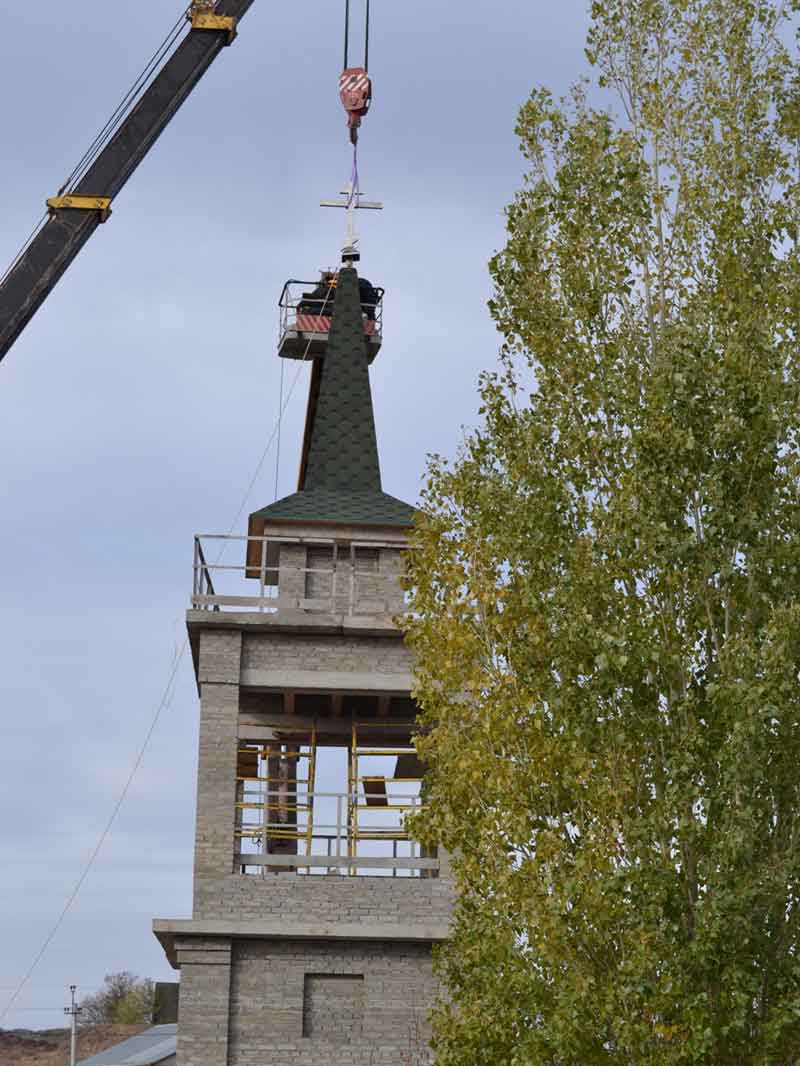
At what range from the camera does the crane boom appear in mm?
26359

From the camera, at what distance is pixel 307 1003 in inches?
997

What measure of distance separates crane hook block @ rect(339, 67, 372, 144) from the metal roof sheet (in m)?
35.7

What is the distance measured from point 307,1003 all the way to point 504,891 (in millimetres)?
9281

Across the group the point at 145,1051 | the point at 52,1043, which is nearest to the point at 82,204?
the point at 145,1051

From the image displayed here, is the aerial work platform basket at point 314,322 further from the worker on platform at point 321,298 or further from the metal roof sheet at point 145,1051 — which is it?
the metal roof sheet at point 145,1051

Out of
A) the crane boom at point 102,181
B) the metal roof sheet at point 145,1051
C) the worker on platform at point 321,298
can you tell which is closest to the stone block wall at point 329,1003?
the crane boom at point 102,181

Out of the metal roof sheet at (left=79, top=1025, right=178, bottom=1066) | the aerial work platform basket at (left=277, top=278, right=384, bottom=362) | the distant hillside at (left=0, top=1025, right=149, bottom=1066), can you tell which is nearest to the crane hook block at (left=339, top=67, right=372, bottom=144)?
the aerial work platform basket at (left=277, top=278, right=384, bottom=362)

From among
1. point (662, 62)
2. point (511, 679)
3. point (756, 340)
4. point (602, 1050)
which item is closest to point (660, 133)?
point (662, 62)

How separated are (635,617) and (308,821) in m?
11.4

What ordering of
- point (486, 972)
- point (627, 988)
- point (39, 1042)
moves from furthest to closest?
point (39, 1042), point (486, 972), point (627, 988)

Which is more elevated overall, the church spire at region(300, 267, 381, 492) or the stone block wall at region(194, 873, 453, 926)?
the church spire at region(300, 267, 381, 492)

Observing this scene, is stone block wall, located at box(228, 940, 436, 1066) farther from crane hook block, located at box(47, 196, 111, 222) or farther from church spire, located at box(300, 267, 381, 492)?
crane hook block, located at box(47, 196, 111, 222)

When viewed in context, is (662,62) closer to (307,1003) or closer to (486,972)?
(486,972)

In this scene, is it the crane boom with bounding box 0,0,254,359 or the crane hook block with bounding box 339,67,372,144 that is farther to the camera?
the crane hook block with bounding box 339,67,372,144
